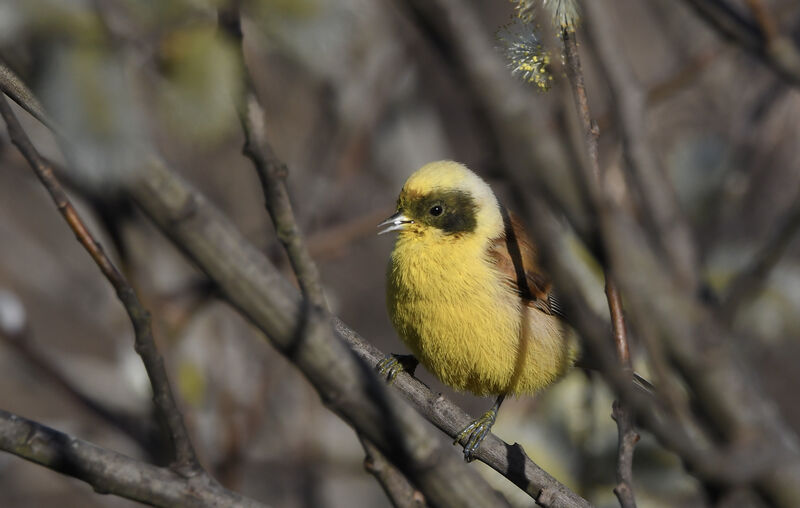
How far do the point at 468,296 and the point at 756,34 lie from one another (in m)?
1.48

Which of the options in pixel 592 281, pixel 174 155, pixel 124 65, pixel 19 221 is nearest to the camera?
pixel 124 65

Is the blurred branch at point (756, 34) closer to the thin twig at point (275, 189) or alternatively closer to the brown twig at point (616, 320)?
the brown twig at point (616, 320)

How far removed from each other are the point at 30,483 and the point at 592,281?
4.27 m

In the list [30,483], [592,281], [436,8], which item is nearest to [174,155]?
[30,483]

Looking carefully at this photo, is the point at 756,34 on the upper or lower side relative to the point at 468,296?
upper

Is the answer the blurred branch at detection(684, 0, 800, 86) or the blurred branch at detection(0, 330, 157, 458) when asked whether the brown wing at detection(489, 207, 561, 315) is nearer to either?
the blurred branch at detection(684, 0, 800, 86)

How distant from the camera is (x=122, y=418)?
4824mm

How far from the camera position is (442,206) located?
3.82 meters

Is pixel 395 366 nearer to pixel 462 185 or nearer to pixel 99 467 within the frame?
pixel 462 185

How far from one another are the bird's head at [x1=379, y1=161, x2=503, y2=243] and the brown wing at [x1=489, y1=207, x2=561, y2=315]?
0.08 meters

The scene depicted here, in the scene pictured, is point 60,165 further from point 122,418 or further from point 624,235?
point 624,235

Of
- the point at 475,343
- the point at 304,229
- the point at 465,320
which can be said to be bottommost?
the point at 475,343

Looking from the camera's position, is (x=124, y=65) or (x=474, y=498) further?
(x=124, y=65)

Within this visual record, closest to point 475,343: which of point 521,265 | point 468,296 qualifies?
point 468,296
